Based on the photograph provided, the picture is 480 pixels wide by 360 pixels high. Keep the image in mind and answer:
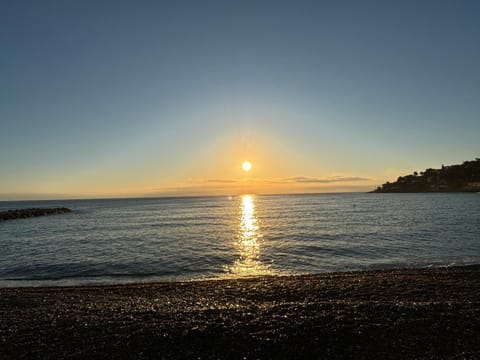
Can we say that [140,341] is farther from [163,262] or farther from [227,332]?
[163,262]

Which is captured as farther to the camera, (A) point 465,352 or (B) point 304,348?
(B) point 304,348

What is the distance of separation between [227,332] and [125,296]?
25.0ft

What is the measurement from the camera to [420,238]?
33844 mm

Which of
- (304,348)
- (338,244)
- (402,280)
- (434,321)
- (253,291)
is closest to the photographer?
(304,348)

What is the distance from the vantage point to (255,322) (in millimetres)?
9953

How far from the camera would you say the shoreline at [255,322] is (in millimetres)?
8156

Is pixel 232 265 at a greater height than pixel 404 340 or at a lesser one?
lesser

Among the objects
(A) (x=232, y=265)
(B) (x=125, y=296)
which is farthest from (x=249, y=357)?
(A) (x=232, y=265)

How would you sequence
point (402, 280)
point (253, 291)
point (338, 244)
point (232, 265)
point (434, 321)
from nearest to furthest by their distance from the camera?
point (434, 321)
point (253, 291)
point (402, 280)
point (232, 265)
point (338, 244)

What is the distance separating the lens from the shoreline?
8156 millimetres

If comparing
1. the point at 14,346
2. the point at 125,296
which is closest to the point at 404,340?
the point at 14,346

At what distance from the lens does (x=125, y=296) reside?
15.0 m

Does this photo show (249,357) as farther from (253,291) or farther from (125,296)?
(125,296)

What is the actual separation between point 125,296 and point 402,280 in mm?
13369
